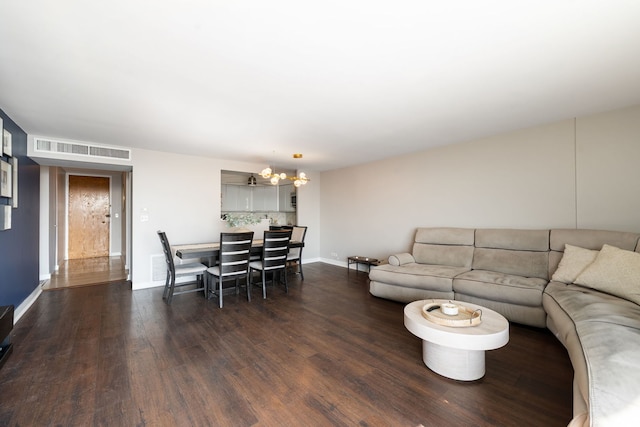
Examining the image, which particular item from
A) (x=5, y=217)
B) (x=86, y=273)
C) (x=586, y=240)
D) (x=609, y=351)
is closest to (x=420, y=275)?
(x=586, y=240)

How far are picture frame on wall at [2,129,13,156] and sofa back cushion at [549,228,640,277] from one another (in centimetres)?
614

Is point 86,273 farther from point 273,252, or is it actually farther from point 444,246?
point 444,246

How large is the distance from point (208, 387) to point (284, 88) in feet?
8.00

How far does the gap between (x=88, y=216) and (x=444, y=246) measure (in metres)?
8.83

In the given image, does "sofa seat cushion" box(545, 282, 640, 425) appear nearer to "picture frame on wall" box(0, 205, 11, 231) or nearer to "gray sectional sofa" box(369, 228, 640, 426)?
"gray sectional sofa" box(369, 228, 640, 426)

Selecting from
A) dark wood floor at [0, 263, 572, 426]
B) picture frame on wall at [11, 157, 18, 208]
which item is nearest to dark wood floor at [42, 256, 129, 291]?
dark wood floor at [0, 263, 572, 426]

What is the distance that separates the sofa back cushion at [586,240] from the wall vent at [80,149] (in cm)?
614

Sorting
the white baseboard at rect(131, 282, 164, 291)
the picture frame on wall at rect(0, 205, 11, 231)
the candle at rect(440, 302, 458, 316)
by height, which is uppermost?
the picture frame on wall at rect(0, 205, 11, 231)

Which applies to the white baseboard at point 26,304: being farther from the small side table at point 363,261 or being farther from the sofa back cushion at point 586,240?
the sofa back cushion at point 586,240

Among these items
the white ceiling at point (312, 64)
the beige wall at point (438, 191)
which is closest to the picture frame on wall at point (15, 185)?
the white ceiling at point (312, 64)

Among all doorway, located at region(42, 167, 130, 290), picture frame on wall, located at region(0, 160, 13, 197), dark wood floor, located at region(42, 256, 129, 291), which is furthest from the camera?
doorway, located at region(42, 167, 130, 290)

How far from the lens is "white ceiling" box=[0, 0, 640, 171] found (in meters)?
1.49

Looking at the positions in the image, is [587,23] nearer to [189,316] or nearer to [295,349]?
[295,349]

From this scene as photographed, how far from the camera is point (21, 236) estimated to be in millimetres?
3359
